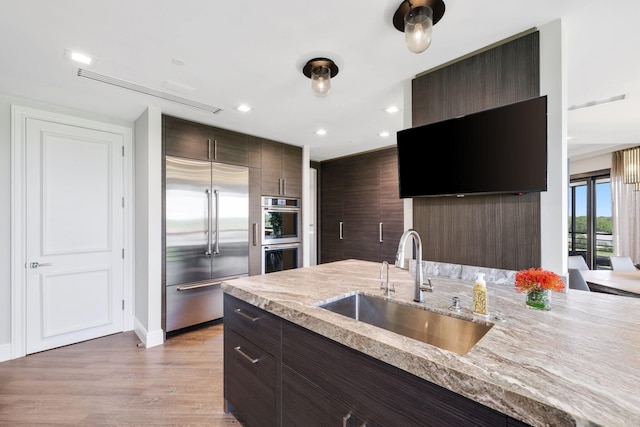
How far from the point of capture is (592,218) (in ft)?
17.2

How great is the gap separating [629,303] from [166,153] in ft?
12.2

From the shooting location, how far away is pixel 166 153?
307 centimetres

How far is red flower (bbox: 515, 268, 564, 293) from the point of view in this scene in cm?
119

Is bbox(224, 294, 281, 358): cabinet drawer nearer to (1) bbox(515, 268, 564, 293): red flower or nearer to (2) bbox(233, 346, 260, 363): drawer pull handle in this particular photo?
(2) bbox(233, 346, 260, 363): drawer pull handle

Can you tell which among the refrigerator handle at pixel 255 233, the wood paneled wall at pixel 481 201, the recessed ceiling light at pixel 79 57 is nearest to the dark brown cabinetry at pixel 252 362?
the wood paneled wall at pixel 481 201

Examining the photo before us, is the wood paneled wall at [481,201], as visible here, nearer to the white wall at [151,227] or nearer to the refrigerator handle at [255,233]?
the refrigerator handle at [255,233]

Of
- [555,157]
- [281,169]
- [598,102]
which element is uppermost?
[598,102]

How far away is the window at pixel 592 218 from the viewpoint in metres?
5.00

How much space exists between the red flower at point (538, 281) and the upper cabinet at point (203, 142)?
3.23 metres

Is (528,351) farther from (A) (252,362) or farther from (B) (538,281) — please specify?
(A) (252,362)

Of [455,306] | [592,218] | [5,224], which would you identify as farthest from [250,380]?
[592,218]

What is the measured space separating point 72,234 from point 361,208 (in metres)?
3.84

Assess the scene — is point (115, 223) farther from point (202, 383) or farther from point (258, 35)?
point (258, 35)

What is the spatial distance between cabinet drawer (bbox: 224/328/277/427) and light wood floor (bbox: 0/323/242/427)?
1.02ft
